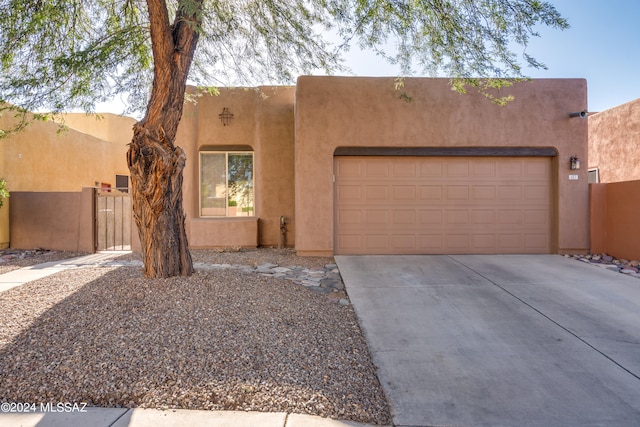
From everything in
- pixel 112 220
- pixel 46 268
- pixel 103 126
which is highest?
pixel 103 126

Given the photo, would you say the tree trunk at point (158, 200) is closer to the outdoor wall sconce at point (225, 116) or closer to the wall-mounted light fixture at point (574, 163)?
the outdoor wall sconce at point (225, 116)

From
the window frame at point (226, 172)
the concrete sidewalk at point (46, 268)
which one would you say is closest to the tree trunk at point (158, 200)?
the concrete sidewalk at point (46, 268)

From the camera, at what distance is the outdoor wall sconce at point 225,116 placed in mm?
9945

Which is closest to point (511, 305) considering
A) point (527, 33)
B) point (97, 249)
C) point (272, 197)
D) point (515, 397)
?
point (515, 397)

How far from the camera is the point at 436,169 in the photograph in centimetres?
864

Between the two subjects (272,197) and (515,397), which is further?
(272,197)

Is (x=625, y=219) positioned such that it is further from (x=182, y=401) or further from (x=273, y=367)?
(x=182, y=401)

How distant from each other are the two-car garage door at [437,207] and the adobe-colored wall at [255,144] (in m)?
1.96

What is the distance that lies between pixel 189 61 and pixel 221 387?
464 cm

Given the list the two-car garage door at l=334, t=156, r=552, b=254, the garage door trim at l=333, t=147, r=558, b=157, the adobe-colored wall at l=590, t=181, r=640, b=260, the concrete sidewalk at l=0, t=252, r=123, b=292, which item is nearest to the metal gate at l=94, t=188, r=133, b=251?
the concrete sidewalk at l=0, t=252, r=123, b=292

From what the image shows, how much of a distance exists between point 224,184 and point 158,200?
5063 mm

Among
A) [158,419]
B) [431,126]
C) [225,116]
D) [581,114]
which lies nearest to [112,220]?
[225,116]

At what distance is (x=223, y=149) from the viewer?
1005 cm

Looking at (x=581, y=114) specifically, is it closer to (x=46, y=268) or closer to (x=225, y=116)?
(x=225, y=116)
